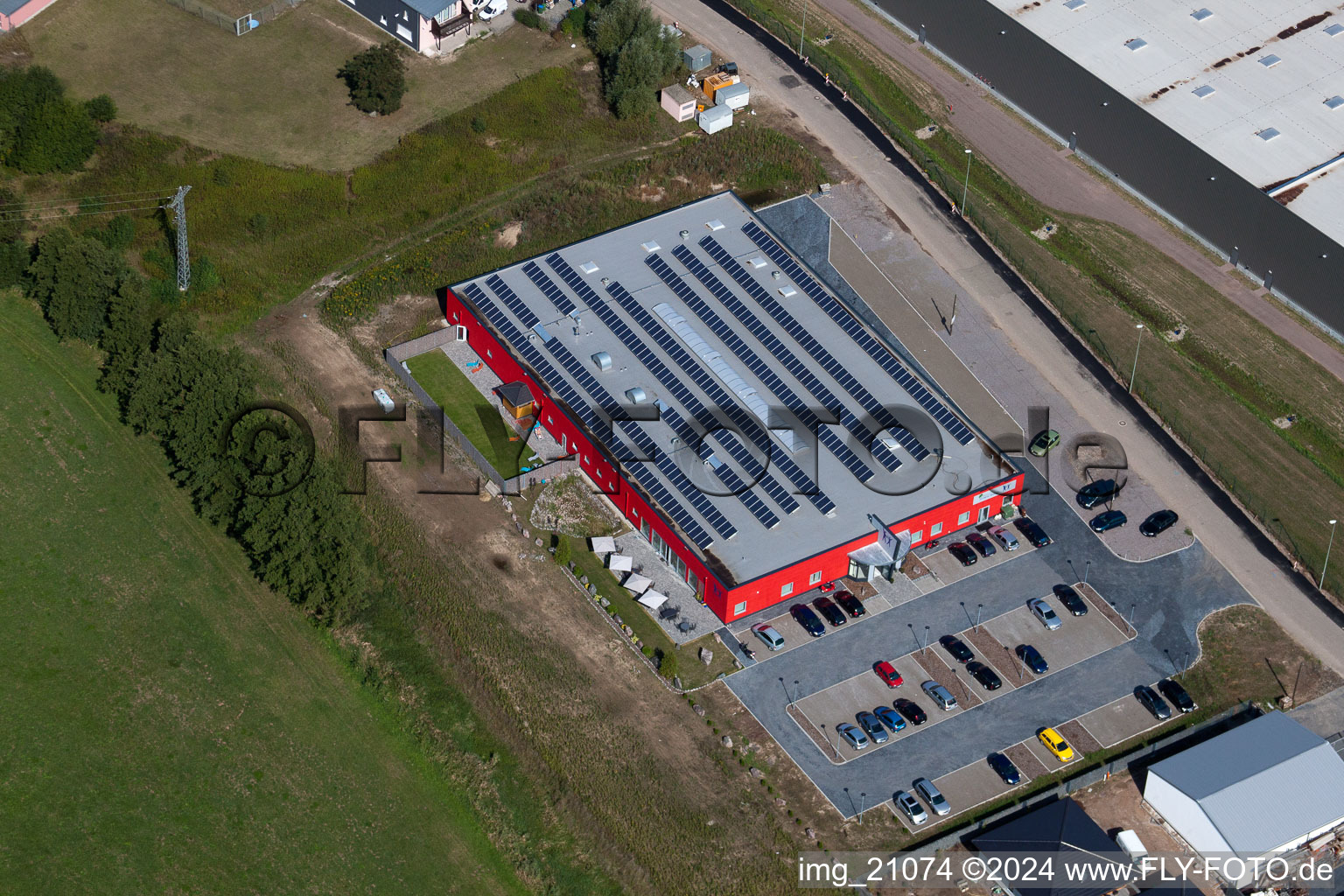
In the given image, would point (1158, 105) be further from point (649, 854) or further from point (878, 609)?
point (649, 854)

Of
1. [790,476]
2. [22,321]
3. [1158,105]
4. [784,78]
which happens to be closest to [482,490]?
[790,476]

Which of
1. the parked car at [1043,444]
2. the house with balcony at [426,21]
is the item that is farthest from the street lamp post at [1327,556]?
the house with balcony at [426,21]

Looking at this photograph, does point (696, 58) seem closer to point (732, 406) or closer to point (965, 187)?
point (965, 187)

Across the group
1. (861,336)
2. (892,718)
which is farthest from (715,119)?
(892,718)

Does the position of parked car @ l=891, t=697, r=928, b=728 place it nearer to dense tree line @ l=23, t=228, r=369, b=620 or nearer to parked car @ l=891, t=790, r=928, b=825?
parked car @ l=891, t=790, r=928, b=825

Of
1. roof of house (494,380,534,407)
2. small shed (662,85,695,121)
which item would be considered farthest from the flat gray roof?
small shed (662,85,695,121)
